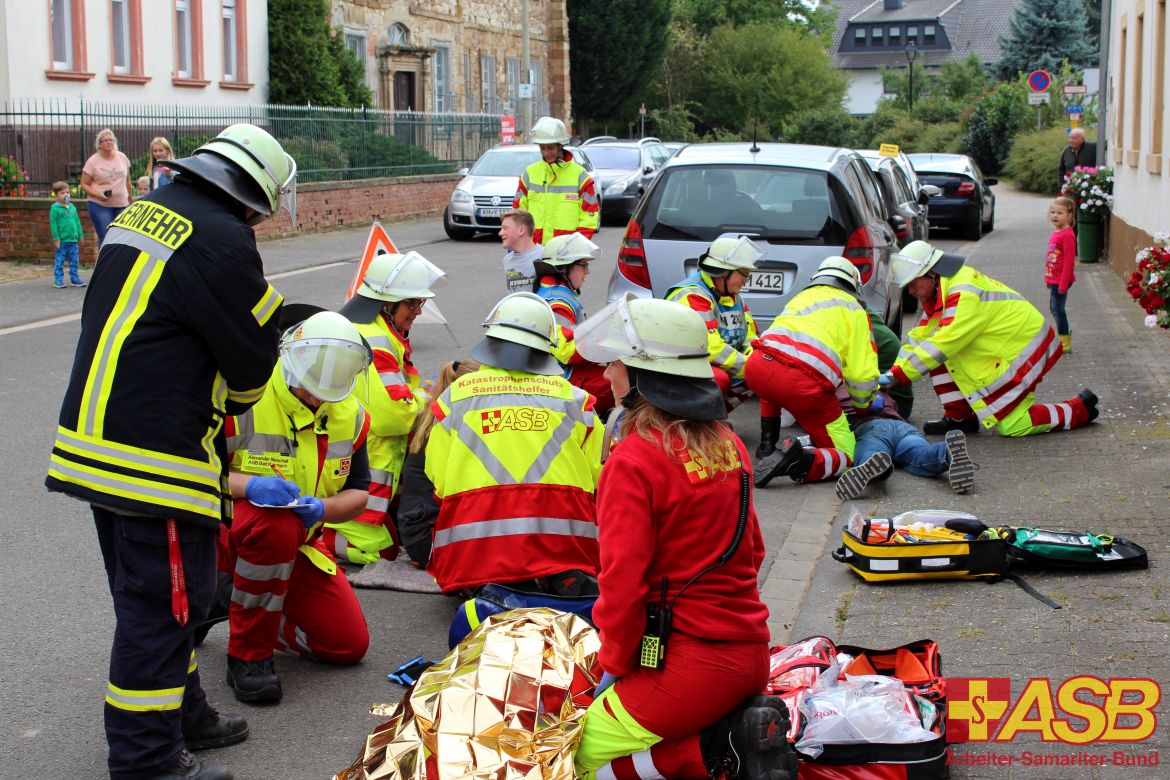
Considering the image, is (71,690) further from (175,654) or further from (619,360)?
(619,360)

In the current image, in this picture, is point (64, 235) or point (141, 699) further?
point (64, 235)

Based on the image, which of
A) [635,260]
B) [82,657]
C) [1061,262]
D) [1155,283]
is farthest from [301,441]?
[1061,262]

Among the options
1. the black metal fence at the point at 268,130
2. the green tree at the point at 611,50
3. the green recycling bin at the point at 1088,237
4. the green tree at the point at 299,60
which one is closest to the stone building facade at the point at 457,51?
the green tree at the point at 611,50

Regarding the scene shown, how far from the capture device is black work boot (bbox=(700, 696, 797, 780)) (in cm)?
362

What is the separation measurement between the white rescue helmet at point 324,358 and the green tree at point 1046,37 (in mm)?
63908

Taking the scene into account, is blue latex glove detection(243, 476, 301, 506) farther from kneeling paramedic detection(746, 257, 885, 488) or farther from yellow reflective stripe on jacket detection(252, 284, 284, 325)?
kneeling paramedic detection(746, 257, 885, 488)

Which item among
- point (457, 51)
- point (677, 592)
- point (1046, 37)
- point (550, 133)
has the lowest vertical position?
point (677, 592)

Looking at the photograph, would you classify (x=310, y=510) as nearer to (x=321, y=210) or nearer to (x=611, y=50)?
(x=321, y=210)

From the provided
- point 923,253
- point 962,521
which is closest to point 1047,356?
point 923,253

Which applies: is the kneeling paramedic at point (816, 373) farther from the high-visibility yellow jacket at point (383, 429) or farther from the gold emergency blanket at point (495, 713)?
the gold emergency blanket at point (495, 713)

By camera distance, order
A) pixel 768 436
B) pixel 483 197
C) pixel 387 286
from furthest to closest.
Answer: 1. pixel 483 197
2. pixel 768 436
3. pixel 387 286

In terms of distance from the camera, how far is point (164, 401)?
3.90 m

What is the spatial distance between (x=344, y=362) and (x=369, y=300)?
1.64 m

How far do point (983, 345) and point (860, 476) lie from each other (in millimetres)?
1799
